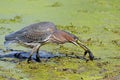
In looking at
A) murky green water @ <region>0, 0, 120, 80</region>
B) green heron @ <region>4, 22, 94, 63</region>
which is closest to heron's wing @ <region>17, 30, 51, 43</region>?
green heron @ <region>4, 22, 94, 63</region>

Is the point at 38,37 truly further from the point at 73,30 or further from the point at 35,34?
the point at 73,30

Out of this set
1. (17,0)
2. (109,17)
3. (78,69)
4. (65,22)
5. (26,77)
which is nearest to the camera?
(26,77)

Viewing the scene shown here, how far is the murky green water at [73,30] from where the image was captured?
6.11 meters

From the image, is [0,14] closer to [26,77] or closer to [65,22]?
[65,22]

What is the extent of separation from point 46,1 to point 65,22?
95.6 inches

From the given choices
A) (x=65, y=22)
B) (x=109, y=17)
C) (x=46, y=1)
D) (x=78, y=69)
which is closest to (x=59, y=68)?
(x=78, y=69)

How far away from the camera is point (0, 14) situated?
34.2 feet

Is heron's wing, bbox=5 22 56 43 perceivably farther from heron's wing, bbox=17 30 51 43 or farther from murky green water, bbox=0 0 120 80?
murky green water, bbox=0 0 120 80

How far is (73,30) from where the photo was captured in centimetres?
898

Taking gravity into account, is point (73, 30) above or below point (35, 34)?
below

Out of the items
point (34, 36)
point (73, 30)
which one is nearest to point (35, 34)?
point (34, 36)

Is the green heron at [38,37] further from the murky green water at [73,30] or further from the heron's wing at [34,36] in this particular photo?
the murky green water at [73,30]

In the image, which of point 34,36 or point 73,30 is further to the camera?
point 73,30

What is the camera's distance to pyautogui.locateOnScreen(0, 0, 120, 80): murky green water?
6105 millimetres
